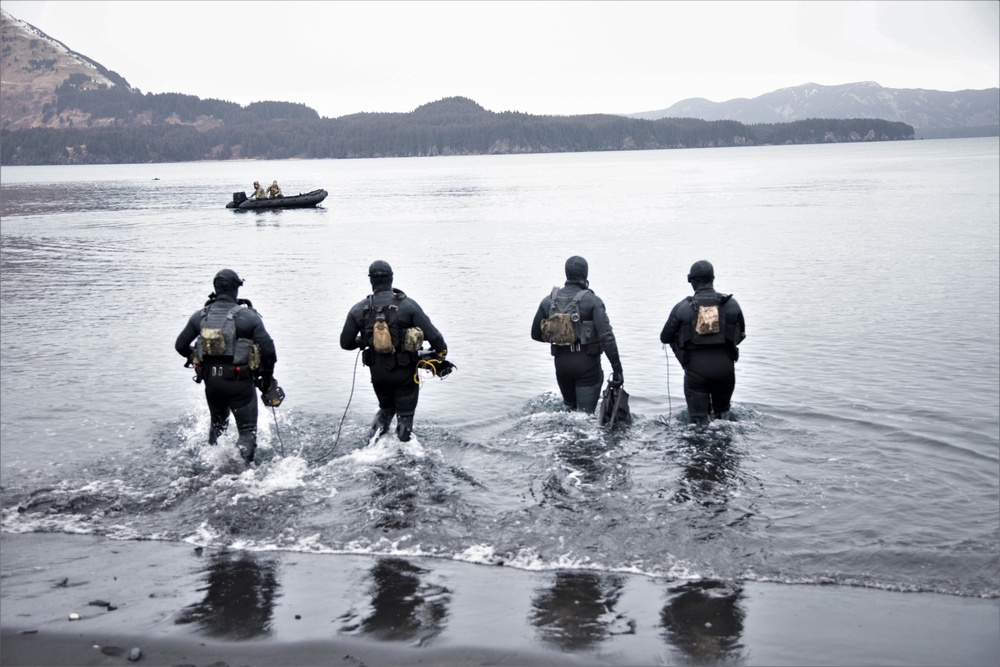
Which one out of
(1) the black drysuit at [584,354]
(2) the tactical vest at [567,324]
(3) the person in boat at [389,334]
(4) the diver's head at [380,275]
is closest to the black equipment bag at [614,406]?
(1) the black drysuit at [584,354]

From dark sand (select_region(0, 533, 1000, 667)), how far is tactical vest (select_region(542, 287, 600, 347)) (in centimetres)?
377

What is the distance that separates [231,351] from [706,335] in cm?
499

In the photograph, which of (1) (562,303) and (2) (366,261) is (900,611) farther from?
(2) (366,261)

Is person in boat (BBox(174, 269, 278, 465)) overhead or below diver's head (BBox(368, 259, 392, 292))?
below

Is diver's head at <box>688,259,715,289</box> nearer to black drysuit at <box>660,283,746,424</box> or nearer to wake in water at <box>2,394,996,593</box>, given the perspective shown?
black drysuit at <box>660,283,746,424</box>

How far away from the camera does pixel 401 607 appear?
6672 mm

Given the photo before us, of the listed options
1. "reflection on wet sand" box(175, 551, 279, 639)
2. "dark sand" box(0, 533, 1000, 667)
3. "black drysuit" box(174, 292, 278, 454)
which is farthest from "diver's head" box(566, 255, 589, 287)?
"reflection on wet sand" box(175, 551, 279, 639)

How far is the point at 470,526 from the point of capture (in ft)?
27.6

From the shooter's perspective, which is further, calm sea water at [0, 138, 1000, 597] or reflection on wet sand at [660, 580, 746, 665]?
calm sea water at [0, 138, 1000, 597]

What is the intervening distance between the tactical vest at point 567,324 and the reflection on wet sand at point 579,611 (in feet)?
12.5

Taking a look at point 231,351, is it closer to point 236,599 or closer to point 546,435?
point 236,599

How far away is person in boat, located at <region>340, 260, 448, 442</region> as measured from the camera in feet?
31.7

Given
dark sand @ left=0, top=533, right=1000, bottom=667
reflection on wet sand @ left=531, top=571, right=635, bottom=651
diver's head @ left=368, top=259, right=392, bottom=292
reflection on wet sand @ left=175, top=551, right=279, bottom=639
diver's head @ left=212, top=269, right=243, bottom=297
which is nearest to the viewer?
dark sand @ left=0, top=533, right=1000, bottom=667

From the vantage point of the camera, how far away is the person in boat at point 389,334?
9672mm
